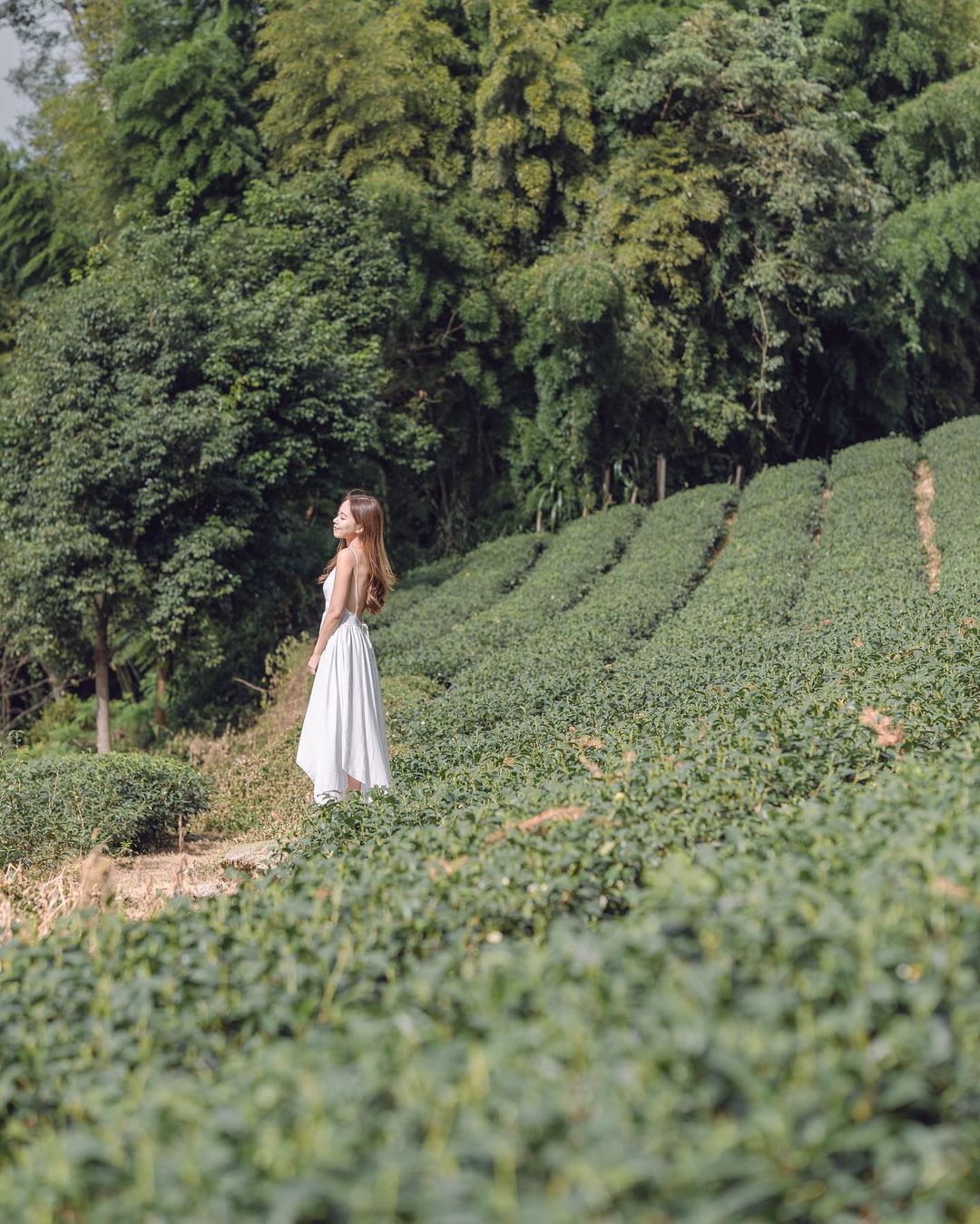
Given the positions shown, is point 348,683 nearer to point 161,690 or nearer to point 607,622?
point 607,622

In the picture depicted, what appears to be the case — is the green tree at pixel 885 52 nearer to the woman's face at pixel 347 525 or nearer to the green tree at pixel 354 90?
the green tree at pixel 354 90

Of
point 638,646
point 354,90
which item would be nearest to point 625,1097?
point 638,646

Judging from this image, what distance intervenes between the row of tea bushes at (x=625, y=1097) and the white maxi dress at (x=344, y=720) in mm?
4500

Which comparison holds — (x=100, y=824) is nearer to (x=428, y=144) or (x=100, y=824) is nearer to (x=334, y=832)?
(x=334, y=832)

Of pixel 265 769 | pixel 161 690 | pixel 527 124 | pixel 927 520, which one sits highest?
pixel 527 124

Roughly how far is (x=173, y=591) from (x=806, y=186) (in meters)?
12.4

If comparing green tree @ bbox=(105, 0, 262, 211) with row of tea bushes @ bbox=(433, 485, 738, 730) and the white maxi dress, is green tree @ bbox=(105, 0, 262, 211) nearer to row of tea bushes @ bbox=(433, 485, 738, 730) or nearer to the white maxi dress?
row of tea bushes @ bbox=(433, 485, 738, 730)

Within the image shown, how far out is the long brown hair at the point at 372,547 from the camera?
730 centimetres

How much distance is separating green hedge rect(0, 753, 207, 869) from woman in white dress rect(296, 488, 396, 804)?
69.5 inches

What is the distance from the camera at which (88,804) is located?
29.0ft

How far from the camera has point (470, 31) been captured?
77.5ft

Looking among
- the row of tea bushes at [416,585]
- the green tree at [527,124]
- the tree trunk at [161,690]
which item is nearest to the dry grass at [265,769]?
the tree trunk at [161,690]

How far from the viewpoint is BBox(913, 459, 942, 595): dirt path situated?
14.5 m

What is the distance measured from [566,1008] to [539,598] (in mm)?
13999
